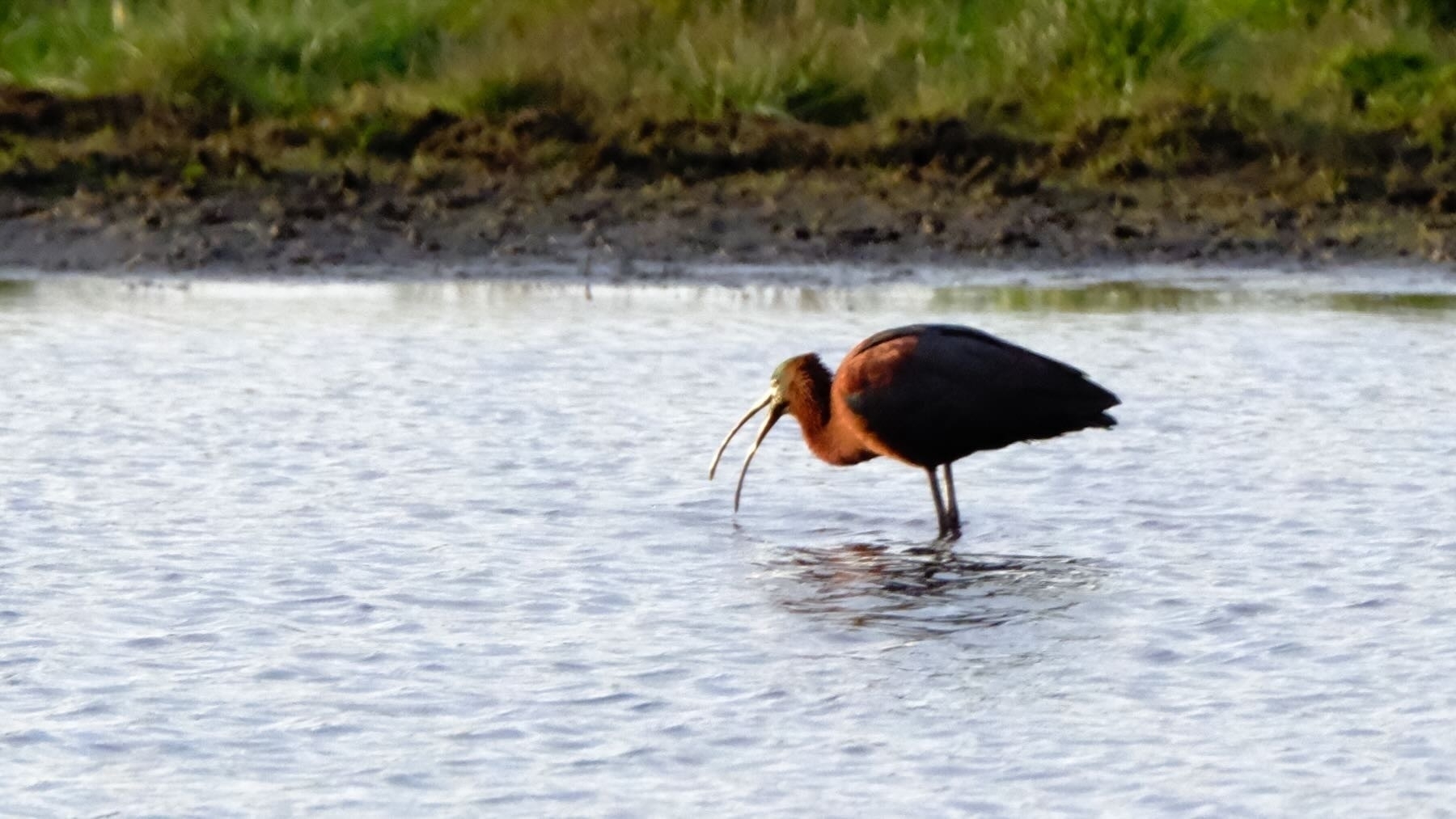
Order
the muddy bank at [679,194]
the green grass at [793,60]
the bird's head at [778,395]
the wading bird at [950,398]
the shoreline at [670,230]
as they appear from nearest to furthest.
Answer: the wading bird at [950,398], the bird's head at [778,395], the shoreline at [670,230], the muddy bank at [679,194], the green grass at [793,60]

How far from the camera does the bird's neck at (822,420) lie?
8.32 m

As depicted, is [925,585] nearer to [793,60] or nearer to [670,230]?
[670,230]

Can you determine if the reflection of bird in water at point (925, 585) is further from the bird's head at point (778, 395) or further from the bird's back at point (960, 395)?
the bird's head at point (778, 395)

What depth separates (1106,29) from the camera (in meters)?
17.6

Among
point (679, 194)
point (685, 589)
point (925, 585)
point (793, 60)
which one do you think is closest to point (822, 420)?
point (925, 585)

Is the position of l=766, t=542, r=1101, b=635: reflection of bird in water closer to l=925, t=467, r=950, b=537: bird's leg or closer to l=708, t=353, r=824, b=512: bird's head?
l=925, t=467, r=950, b=537: bird's leg

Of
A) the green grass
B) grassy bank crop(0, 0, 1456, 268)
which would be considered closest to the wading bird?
grassy bank crop(0, 0, 1456, 268)

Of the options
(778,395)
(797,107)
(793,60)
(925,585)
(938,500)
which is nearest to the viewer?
(925,585)

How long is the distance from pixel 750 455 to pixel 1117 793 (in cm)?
340

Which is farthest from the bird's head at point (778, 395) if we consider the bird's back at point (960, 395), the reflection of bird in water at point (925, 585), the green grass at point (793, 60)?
the green grass at point (793, 60)

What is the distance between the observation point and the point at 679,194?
16172 mm

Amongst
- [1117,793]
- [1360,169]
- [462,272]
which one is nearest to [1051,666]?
[1117,793]

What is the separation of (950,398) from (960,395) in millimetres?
28

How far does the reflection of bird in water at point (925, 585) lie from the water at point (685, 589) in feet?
0.06
